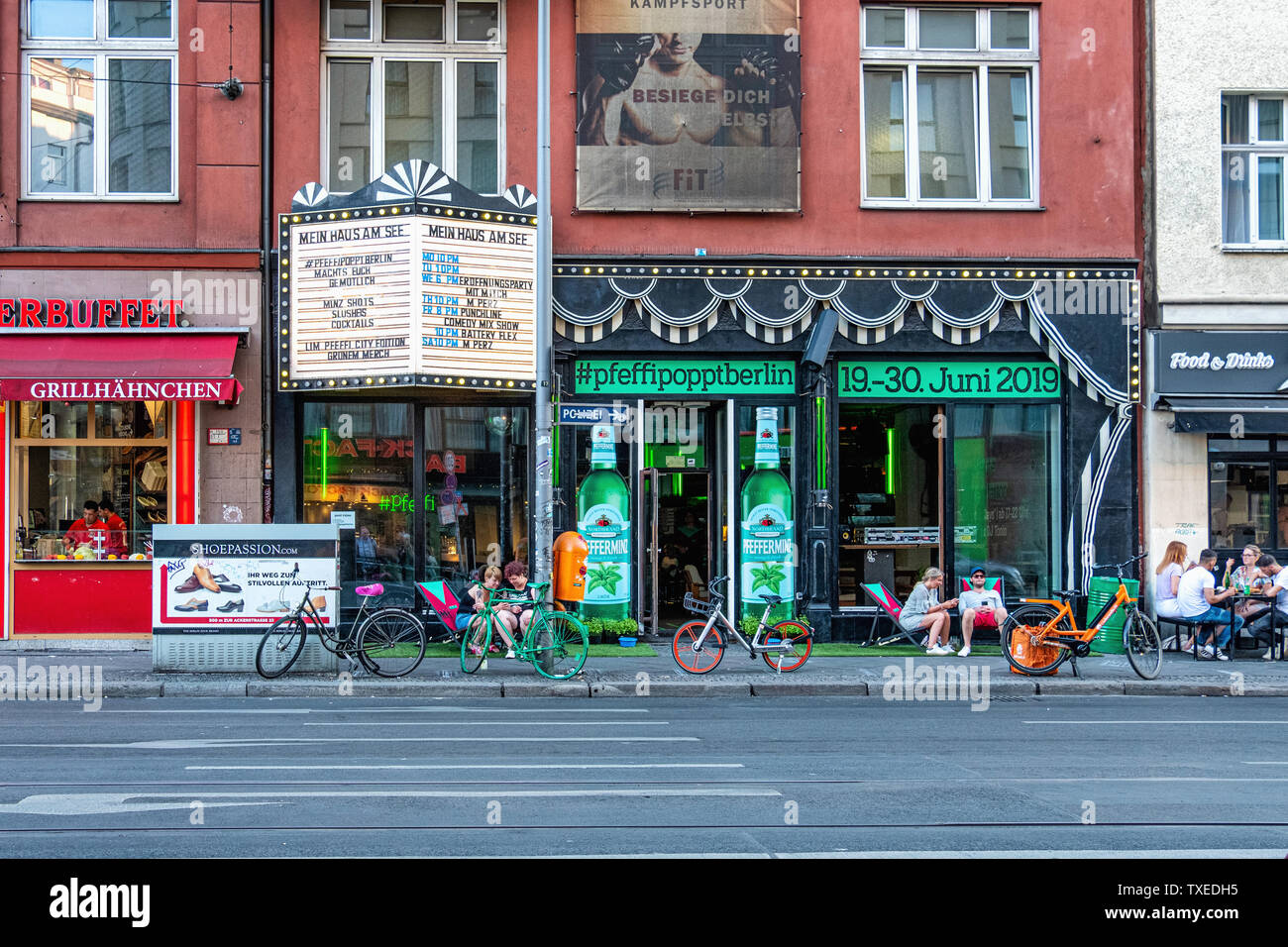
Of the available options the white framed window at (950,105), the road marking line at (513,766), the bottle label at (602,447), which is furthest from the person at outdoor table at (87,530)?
the white framed window at (950,105)

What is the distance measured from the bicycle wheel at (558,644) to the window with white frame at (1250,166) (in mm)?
11523

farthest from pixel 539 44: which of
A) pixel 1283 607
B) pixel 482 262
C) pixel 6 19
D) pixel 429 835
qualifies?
pixel 1283 607

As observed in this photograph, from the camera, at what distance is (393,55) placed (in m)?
17.4

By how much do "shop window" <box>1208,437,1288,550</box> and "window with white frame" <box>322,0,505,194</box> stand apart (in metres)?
11.3

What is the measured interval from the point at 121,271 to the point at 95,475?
2856 millimetres

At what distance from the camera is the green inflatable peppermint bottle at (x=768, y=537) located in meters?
17.0

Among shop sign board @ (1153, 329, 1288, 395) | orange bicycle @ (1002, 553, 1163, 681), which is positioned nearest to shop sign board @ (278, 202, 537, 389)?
orange bicycle @ (1002, 553, 1163, 681)

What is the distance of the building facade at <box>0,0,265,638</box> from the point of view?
16.6 meters

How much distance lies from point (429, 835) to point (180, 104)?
14056 mm

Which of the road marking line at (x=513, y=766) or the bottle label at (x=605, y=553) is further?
the bottle label at (x=605, y=553)

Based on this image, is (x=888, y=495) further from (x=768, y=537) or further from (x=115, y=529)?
(x=115, y=529)

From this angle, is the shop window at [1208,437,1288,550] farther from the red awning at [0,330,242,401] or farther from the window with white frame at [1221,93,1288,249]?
the red awning at [0,330,242,401]

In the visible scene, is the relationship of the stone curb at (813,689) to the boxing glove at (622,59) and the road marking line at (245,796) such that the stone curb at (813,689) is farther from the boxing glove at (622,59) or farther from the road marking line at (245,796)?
the boxing glove at (622,59)

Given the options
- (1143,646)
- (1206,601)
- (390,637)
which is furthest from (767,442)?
(1206,601)
